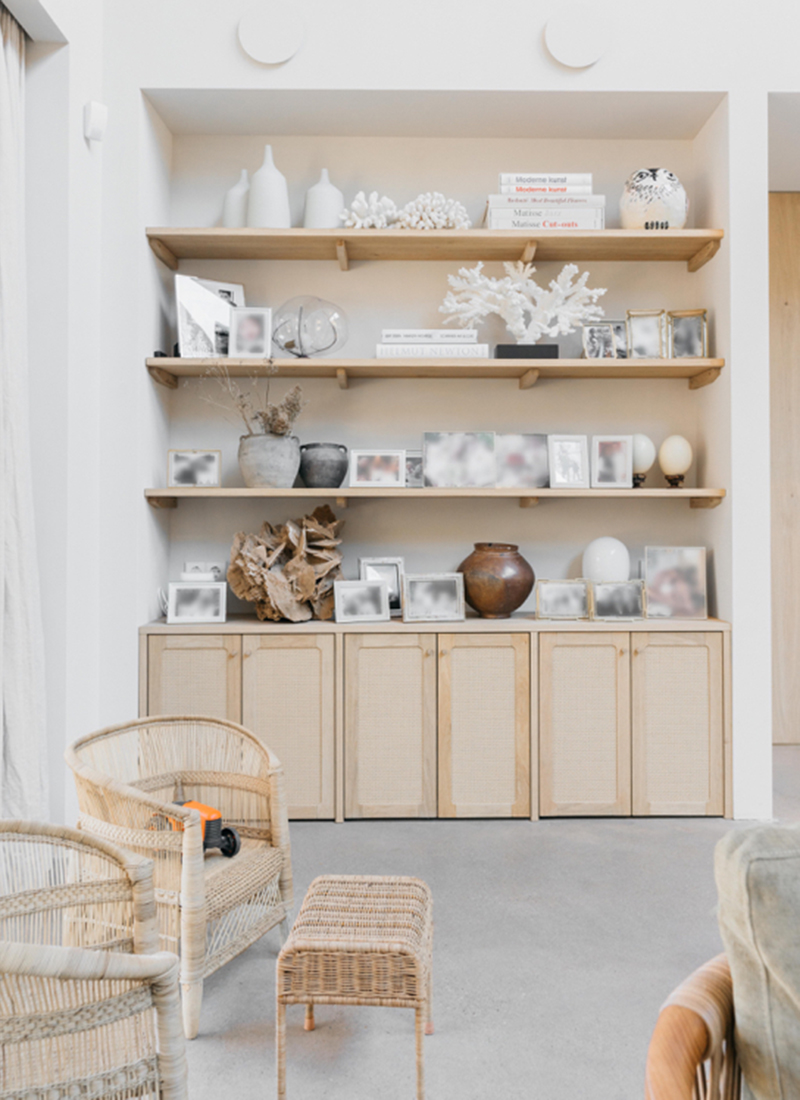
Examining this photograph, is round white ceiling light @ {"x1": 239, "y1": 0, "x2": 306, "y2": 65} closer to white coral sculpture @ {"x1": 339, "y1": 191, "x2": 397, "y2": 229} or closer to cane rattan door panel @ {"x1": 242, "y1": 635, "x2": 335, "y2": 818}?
white coral sculpture @ {"x1": 339, "y1": 191, "x2": 397, "y2": 229}

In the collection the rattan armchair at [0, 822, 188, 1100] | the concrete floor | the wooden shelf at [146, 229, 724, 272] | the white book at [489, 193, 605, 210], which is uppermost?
the white book at [489, 193, 605, 210]

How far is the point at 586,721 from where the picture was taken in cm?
303

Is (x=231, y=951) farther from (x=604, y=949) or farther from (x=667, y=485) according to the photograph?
(x=667, y=485)

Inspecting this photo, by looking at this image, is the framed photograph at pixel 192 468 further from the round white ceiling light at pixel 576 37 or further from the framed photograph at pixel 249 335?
the round white ceiling light at pixel 576 37

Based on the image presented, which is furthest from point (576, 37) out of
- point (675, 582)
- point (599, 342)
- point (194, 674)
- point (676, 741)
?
point (194, 674)

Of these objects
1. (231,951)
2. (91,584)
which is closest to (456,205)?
(91,584)

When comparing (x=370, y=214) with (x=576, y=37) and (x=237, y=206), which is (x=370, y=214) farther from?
(x=576, y=37)

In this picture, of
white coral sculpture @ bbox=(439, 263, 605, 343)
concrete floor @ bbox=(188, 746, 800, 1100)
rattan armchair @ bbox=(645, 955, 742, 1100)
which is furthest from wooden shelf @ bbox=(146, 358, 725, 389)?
rattan armchair @ bbox=(645, 955, 742, 1100)

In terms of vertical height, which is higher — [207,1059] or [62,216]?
[62,216]

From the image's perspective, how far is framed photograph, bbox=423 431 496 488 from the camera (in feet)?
10.7

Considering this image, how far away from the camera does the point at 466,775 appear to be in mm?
3023

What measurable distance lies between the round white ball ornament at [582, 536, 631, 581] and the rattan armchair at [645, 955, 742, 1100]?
2.47 metres

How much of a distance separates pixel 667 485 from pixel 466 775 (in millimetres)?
1517

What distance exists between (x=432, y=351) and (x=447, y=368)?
9cm
